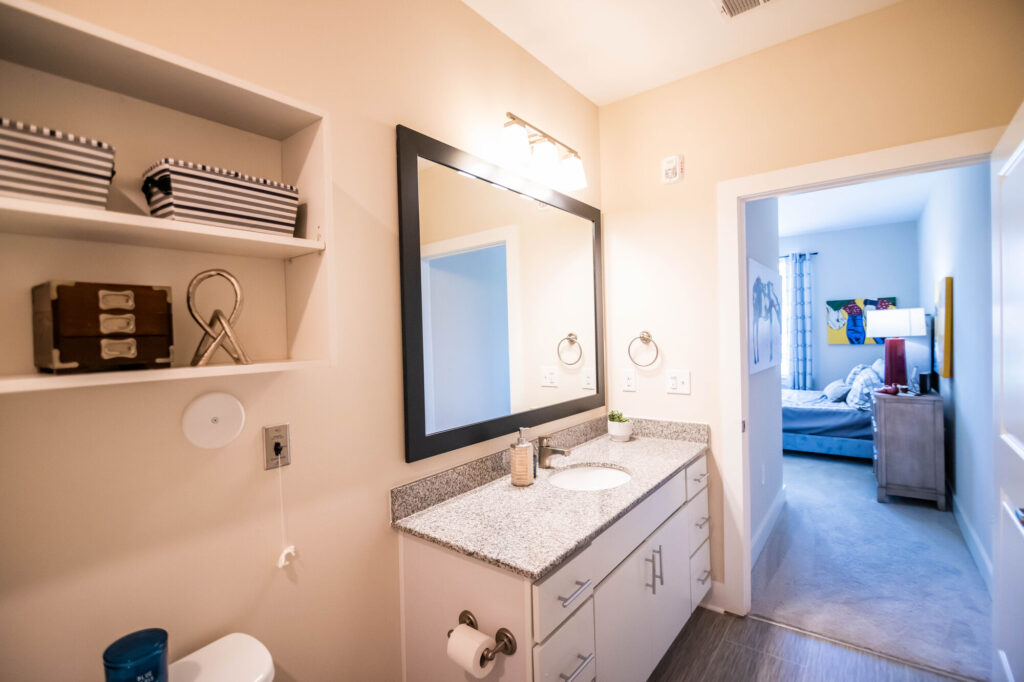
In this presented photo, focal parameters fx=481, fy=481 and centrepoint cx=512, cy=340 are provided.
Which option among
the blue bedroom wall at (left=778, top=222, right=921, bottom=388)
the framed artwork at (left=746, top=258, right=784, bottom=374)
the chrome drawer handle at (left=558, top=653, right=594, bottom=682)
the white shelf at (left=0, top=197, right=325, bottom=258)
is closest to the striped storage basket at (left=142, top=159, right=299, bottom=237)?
the white shelf at (left=0, top=197, right=325, bottom=258)

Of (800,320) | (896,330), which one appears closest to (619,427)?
(896,330)

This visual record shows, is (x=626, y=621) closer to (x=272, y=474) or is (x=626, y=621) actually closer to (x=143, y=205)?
(x=272, y=474)

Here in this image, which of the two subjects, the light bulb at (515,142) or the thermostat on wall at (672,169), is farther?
the thermostat on wall at (672,169)

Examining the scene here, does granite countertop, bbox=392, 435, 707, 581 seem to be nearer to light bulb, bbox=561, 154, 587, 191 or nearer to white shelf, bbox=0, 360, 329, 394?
white shelf, bbox=0, 360, 329, 394

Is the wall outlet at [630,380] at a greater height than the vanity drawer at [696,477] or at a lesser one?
greater

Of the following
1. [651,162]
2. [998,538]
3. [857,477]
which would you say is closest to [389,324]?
[651,162]

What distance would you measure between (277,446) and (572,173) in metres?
1.63

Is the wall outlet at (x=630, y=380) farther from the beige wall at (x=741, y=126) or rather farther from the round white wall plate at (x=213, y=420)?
the round white wall plate at (x=213, y=420)

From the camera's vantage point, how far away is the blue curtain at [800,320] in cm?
642

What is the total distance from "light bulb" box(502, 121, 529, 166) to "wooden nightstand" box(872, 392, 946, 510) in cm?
356

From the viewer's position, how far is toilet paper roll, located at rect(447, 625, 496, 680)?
44.9 inches

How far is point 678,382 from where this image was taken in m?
2.39

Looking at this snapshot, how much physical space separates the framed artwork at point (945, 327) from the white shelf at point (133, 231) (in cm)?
446

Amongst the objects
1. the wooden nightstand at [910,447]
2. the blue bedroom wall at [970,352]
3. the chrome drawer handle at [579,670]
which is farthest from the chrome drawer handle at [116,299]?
the wooden nightstand at [910,447]
